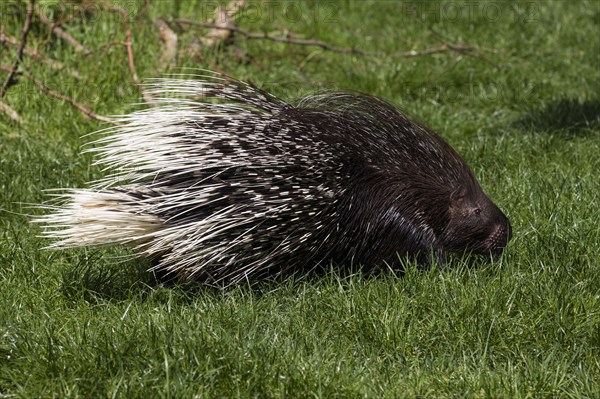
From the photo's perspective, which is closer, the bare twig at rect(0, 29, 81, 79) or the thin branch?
the bare twig at rect(0, 29, 81, 79)

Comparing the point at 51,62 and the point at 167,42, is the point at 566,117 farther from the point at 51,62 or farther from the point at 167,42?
the point at 51,62

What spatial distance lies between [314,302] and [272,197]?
0.45 metres

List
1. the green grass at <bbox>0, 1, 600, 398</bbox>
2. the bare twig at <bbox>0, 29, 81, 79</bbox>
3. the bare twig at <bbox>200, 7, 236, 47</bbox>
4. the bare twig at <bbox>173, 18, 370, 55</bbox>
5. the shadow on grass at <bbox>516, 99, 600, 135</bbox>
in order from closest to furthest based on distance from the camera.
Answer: the green grass at <bbox>0, 1, 600, 398</bbox> → the shadow on grass at <bbox>516, 99, 600, 135</bbox> → the bare twig at <bbox>0, 29, 81, 79</bbox> → the bare twig at <bbox>173, 18, 370, 55</bbox> → the bare twig at <bbox>200, 7, 236, 47</bbox>

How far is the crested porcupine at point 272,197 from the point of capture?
12.5ft

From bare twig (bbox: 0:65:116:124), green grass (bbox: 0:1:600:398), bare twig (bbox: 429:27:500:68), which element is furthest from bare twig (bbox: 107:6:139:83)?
bare twig (bbox: 429:27:500:68)

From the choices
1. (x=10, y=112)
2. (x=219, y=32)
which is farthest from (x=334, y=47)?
(x=10, y=112)

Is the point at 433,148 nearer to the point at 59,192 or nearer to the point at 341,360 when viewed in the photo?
the point at 341,360

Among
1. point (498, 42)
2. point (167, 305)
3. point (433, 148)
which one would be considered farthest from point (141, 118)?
point (498, 42)

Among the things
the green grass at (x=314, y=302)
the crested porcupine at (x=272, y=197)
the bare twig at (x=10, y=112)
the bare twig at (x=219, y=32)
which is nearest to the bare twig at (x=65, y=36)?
the green grass at (x=314, y=302)

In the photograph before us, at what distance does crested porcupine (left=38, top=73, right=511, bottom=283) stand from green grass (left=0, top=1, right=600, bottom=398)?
138mm

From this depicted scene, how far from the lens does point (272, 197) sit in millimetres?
3838

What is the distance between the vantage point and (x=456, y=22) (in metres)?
8.47

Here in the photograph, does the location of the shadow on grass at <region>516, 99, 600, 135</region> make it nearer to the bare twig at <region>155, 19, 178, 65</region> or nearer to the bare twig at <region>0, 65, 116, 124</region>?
the bare twig at <region>155, 19, 178, 65</region>

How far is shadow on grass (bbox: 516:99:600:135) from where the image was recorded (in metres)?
6.25
